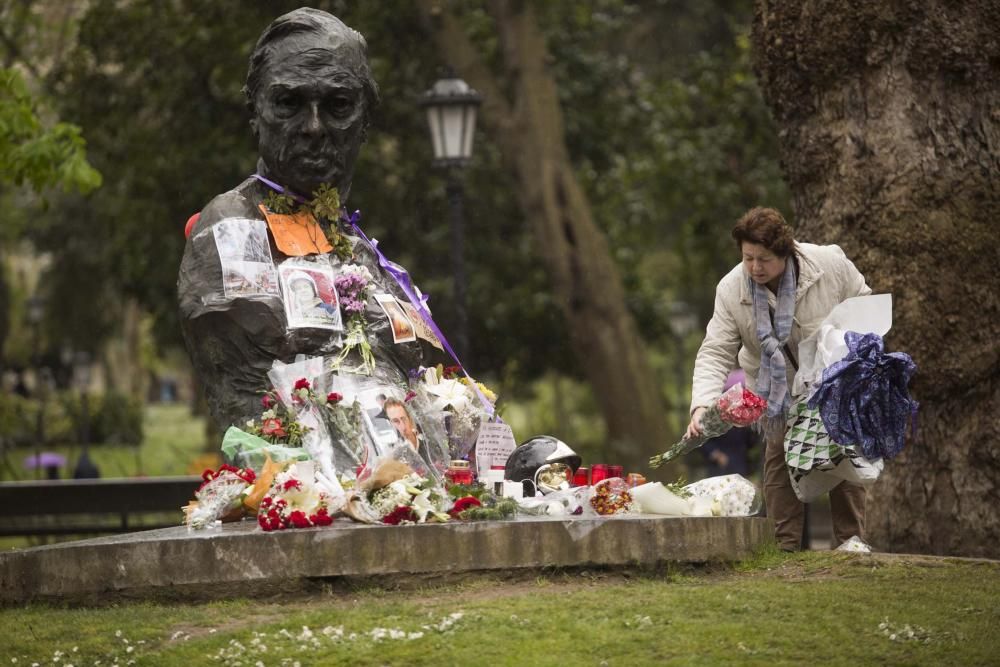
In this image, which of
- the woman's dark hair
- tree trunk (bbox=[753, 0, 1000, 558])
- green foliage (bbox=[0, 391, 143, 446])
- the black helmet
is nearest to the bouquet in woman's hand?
the black helmet

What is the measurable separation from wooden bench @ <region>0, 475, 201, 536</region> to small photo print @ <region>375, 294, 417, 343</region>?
6.25 metres

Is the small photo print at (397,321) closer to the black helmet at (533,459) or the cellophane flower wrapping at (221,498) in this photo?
the black helmet at (533,459)

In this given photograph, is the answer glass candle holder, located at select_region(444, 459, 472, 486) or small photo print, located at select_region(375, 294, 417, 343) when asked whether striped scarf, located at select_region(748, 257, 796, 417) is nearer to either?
glass candle holder, located at select_region(444, 459, 472, 486)

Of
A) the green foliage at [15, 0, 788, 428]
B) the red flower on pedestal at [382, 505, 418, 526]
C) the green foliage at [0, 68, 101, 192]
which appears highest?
the green foliage at [15, 0, 788, 428]

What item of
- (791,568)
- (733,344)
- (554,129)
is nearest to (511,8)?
(554,129)

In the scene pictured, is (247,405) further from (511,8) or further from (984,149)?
(511,8)

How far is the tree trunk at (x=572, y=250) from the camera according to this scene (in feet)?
58.8

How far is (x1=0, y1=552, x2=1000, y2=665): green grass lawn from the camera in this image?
21.0ft

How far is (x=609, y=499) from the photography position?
324 inches

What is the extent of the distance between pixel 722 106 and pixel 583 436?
521 inches

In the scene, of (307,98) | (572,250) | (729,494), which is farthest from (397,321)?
(572,250)

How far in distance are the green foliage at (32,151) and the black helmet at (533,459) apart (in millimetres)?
6839

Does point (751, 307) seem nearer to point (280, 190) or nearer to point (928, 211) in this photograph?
point (928, 211)

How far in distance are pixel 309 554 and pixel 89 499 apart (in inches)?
320
